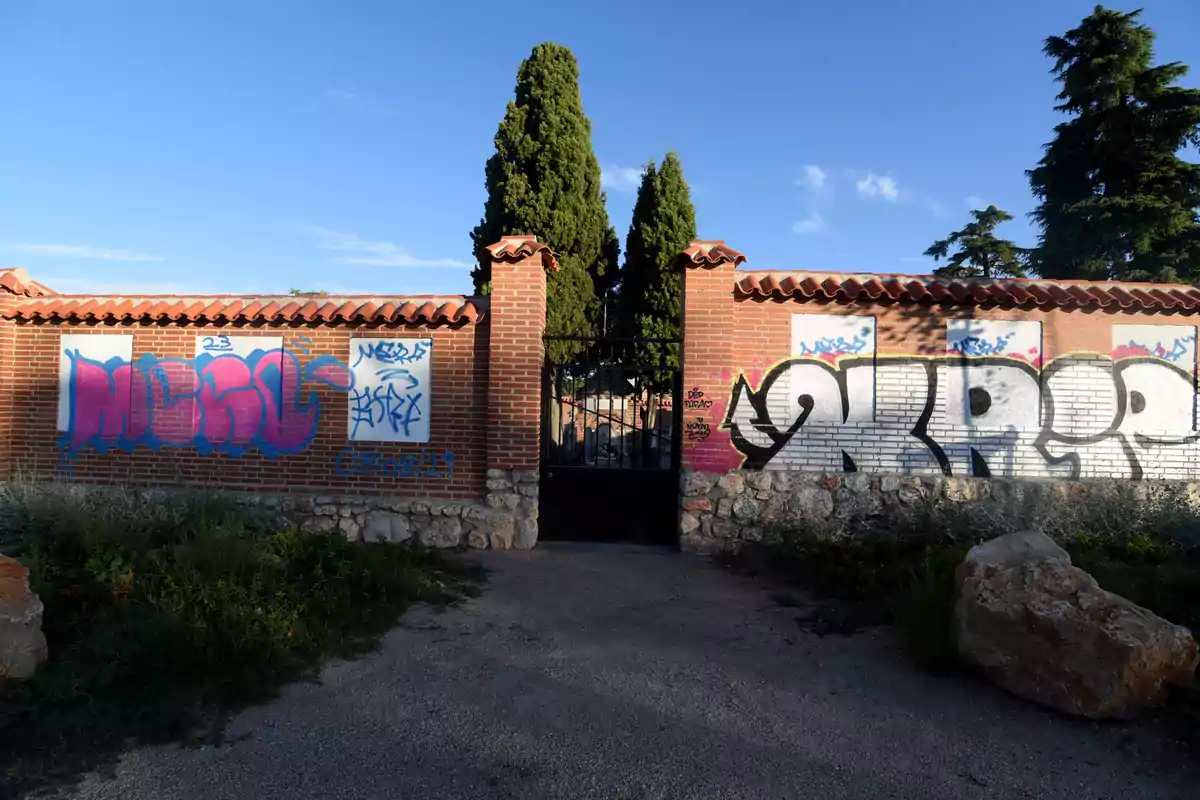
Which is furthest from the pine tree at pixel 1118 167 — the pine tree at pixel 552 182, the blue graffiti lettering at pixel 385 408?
the blue graffiti lettering at pixel 385 408

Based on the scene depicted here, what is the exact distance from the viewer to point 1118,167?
1759 cm

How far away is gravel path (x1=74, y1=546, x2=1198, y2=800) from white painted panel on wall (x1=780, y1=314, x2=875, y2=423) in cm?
281

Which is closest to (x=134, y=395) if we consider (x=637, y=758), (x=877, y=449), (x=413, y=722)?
(x=413, y=722)

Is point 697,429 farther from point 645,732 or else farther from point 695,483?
point 645,732

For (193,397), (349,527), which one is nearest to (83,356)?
(193,397)

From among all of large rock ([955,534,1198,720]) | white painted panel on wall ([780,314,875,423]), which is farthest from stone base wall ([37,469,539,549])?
large rock ([955,534,1198,720])

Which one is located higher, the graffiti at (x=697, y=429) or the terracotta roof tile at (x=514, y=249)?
the terracotta roof tile at (x=514, y=249)

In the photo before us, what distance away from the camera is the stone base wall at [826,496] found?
23.3 ft

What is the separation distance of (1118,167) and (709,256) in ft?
52.4

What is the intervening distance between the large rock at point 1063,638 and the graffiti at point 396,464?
189 inches

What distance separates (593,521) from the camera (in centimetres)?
762

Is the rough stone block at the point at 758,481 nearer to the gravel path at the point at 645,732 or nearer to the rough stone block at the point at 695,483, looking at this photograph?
the rough stone block at the point at 695,483

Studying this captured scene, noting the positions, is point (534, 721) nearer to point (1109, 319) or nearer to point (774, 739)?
point (774, 739)

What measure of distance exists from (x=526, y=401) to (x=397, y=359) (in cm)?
141
